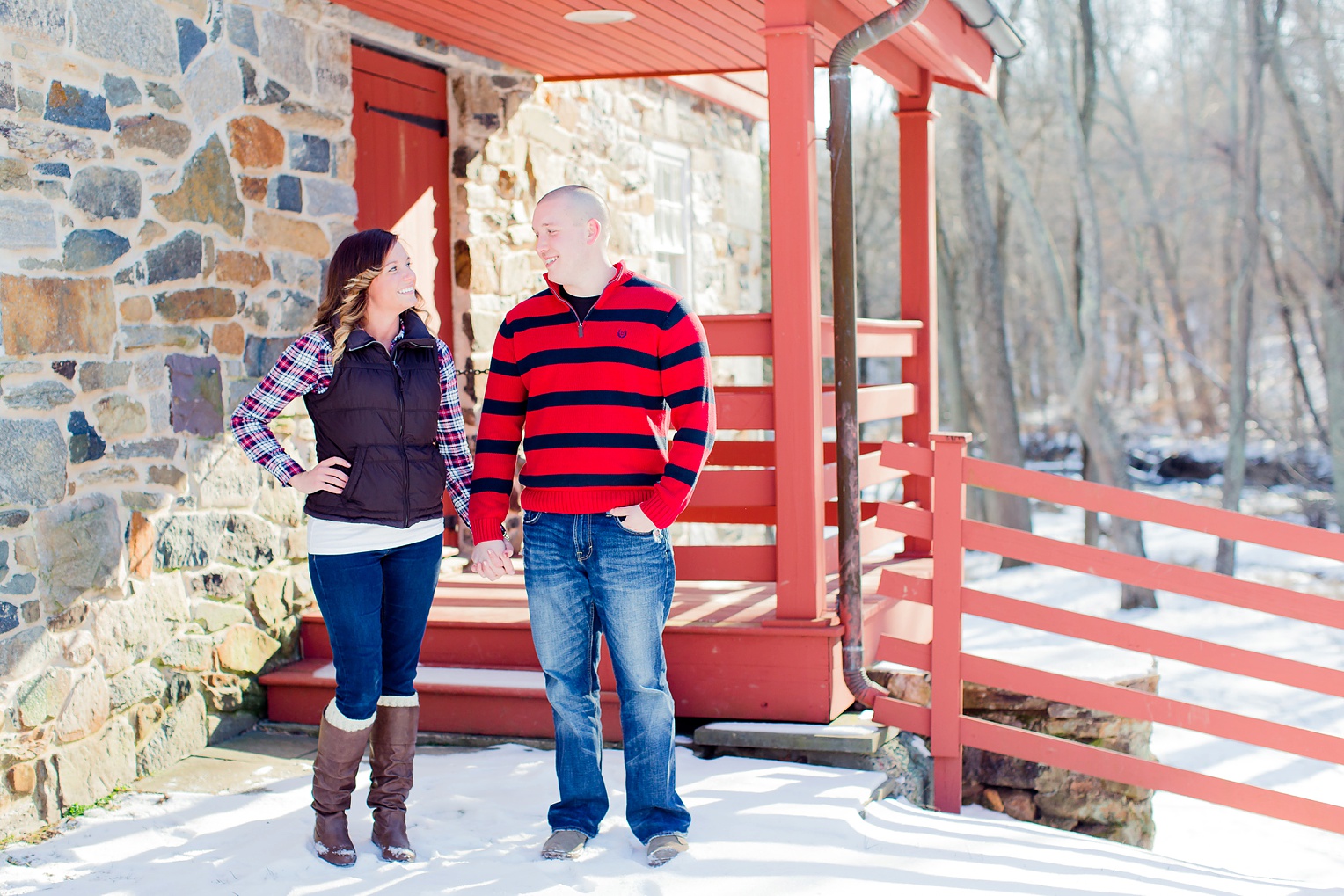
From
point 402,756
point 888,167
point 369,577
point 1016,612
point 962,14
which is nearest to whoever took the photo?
point 369,577

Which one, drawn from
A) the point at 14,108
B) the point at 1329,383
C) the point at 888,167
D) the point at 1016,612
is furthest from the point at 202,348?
the point at 888,167

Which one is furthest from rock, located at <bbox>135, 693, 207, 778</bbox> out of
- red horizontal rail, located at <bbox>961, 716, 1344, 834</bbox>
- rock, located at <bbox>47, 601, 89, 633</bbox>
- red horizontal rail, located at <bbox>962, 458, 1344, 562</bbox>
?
red horizontal rail, located at <bbox>962, 458, 1344, 562</bbox>

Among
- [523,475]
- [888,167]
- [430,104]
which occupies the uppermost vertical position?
[888,167]

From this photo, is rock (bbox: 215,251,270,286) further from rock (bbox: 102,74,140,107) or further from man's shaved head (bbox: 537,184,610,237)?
man's shaved head (bbox: 537,184,610,237)

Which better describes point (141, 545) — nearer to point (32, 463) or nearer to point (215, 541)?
point (215, 541)

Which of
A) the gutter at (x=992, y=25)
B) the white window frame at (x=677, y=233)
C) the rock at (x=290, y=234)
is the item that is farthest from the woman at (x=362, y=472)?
the white window frame at (x=677, y=233)

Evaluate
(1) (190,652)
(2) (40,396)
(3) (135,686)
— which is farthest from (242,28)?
(3) (135,686)

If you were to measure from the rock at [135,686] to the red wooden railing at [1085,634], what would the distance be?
96.4 inches

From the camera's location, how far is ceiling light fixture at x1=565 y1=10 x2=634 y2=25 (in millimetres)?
4699

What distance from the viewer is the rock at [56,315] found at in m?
3.28

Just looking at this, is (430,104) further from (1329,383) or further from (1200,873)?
(1329,383)

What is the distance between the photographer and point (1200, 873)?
3412 mm

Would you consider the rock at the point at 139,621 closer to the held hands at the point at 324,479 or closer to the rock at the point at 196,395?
the rock at the point at 196,395

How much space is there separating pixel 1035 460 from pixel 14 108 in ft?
69.9
